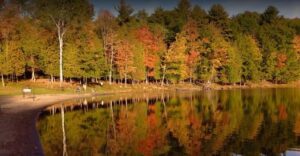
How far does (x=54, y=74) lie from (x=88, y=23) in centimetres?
1235

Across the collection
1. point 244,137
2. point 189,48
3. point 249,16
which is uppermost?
point 249,16

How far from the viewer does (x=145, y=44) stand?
3733 inches

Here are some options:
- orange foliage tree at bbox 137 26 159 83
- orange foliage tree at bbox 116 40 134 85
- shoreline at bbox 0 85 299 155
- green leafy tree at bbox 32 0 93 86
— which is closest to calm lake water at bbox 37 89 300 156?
shoreline at bbox 0 85 299 155

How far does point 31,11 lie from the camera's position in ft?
268

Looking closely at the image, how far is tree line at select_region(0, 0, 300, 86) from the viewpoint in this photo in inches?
3140

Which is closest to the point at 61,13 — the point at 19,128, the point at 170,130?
the point at 170,130

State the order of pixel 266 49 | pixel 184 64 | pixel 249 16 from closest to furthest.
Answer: pixel 184 64
pixel 266 49
pixel 249 16

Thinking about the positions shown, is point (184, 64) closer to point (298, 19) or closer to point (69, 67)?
point (69, 67)

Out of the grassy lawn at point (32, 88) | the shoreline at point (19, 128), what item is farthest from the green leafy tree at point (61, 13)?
the shoreline at point (19, 128)

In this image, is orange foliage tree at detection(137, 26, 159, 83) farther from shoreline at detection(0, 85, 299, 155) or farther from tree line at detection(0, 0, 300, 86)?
shoreline at detection(0, 85, 299, 155)

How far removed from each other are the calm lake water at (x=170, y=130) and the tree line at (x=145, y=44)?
29865mm

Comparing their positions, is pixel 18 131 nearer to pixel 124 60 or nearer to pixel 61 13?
pixel 61 13

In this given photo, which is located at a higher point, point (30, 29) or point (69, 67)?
point (30, 29)

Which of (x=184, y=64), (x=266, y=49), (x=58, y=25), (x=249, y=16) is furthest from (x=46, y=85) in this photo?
(x=249, y=16)
